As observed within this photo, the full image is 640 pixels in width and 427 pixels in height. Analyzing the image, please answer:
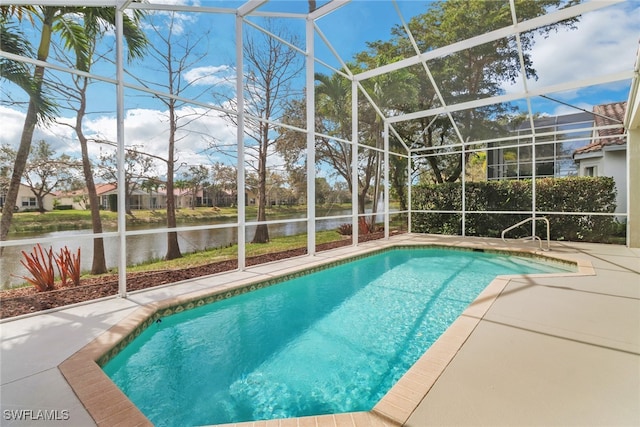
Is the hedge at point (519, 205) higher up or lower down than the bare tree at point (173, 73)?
lower down

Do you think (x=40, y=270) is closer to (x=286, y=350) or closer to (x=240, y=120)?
(x=240, y=120)

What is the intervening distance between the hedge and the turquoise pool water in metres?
5.77

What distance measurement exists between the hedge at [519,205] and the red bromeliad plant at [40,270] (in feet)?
36.2

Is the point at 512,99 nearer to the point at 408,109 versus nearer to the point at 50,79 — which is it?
the point at 408,109

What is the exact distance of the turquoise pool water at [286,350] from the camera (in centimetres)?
251

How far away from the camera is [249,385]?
8.99ft

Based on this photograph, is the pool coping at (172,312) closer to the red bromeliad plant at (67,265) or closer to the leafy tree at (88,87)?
the red bromeliad plant at (67,265)

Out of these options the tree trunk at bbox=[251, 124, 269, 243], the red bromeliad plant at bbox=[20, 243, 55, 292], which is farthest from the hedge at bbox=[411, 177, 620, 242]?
the red bromeliad plant at bbox=[20, 243, 55, 292]

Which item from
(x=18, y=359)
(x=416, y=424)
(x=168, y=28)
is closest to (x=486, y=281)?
(x=416, y=424)

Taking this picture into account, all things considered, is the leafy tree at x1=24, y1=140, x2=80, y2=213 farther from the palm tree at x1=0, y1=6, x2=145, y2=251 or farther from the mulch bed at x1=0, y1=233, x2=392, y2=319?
the mulch bed at x1=0, y1=233, x2=392, y2=319

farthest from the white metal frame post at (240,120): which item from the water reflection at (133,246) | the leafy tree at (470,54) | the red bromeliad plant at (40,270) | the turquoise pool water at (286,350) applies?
the leafy tree at (470,54)

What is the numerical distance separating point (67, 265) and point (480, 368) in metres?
6.24

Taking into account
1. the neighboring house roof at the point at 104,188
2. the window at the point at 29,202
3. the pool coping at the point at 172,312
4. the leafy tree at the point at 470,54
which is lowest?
the pool coping at the point at 172,312

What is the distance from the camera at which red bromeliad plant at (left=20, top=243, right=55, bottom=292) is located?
4.64 m
